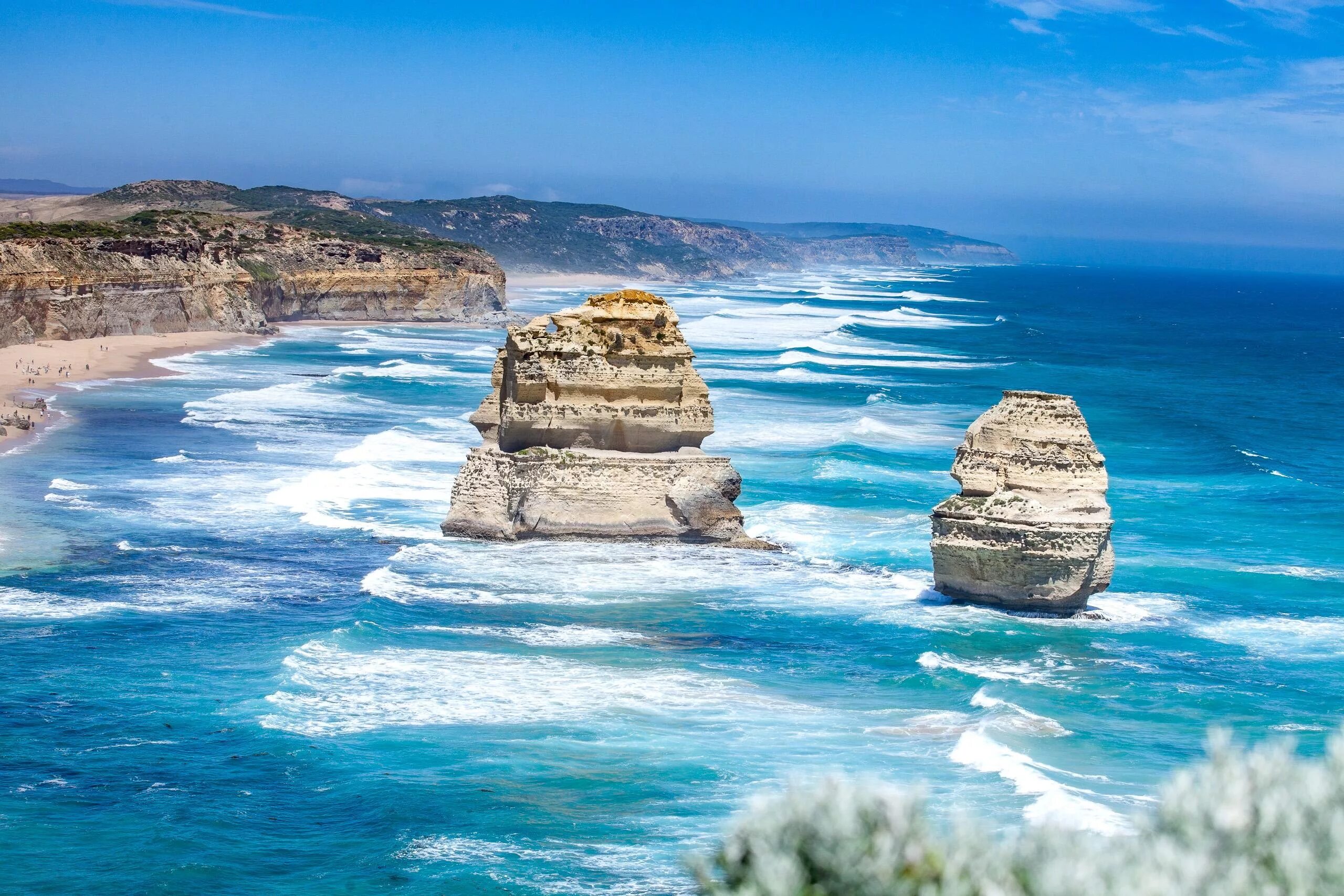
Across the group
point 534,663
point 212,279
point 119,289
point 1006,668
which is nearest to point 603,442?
point 534,663

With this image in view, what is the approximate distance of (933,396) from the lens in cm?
6256

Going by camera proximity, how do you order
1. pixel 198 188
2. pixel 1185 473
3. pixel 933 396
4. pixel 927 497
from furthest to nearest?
1. pixel 198 188
2. pixel 933 396
3. pixel 1185 473
4. pixel 927 497

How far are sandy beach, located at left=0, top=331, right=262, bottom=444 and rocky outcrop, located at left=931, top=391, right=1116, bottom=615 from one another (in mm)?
27010

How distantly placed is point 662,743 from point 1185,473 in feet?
94.1

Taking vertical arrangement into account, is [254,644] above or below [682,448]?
below

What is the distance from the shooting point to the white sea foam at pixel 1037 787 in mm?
15594

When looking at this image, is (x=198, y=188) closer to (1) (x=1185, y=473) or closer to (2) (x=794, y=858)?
(1) (x=1185, y=473)

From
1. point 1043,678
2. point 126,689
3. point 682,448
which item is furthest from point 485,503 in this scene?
point 1043,678

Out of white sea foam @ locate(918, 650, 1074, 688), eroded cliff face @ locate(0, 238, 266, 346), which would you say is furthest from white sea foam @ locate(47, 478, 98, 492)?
eroded cliff face @ locate(0, 238, 266, 346)

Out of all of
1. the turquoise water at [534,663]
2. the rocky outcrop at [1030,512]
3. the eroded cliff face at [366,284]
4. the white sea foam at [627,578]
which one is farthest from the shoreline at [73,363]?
the rocky outcrop at [1030,512]

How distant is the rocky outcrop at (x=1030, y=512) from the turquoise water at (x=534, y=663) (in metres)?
0.62

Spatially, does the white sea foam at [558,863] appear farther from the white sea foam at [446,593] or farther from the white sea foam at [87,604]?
the white sea foam at [87,604]

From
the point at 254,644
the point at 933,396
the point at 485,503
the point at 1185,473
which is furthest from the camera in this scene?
the point at 933,396

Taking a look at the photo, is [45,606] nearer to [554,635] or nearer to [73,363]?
[554,635]
